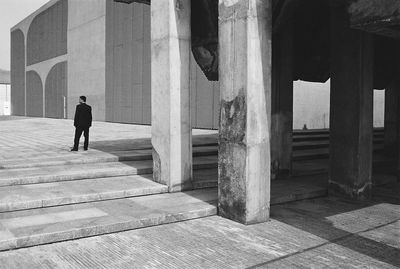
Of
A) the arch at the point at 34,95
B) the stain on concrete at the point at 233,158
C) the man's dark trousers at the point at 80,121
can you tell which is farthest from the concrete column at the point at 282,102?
the arch at the point at 34,95

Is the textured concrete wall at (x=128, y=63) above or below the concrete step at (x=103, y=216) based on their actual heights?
above

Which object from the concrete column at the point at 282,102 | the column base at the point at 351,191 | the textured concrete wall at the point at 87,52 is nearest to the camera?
the column base at the point at 351,191

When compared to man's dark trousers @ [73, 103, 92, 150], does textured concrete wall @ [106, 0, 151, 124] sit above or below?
above

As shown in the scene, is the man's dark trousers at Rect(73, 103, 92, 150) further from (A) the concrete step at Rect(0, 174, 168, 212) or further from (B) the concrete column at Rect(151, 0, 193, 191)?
(B) the concrete column at Rect(151, 0, 193, 191)

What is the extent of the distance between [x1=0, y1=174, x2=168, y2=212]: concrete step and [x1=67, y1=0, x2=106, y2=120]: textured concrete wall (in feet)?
79.9

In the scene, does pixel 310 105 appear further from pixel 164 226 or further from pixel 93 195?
pixel 164 226

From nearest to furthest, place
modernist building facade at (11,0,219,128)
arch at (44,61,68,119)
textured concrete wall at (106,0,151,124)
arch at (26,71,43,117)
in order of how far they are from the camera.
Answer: modernist building facade at (11,0,219,128)
textured concrete wall at (106,0,151,124)
arch at (44,61,68,119)
arch at (26,71,43,117)

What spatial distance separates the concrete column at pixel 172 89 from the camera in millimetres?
7305

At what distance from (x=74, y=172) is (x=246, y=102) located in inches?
156

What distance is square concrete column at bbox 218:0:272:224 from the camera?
5.71 meters

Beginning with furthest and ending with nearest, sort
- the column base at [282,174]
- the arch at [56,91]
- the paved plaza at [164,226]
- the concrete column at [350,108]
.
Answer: the arch at [56,91], the column base at [282,174], the concrete column at [350,108], the paved plaza at [164,226]

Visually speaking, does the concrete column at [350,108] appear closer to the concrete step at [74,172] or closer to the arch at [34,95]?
the concrete step at [74,172]

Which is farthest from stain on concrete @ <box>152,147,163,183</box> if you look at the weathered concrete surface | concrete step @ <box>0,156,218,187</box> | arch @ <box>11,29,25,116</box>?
arch @ <box>11,29,25,116</box>

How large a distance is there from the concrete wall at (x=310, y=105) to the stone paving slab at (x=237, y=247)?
14.7 m
